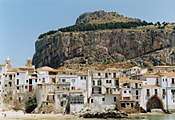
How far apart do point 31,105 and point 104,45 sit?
202 feet

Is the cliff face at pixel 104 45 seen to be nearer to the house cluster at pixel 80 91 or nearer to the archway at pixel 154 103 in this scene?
the archway at pixel 154 103

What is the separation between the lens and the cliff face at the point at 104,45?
11350cm

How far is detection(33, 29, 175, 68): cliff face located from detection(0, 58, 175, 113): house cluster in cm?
4504

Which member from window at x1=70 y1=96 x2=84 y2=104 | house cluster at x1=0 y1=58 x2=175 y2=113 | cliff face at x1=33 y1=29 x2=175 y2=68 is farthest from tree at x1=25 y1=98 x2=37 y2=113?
cliff face at x1=33 y1=29 x2=175 y2=68

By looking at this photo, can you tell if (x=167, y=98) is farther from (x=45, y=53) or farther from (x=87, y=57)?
(x=45, y=53)

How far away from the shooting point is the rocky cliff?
4379 inches

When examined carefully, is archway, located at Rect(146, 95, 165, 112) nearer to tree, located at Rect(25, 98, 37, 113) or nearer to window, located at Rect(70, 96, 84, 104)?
window, located at Rect(70, 96, 84, 104)

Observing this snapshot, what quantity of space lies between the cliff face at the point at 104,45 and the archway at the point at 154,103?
44754mm

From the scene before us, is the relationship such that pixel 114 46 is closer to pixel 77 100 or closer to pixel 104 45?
pixel 104 45

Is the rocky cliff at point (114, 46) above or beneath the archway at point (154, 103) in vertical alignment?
above

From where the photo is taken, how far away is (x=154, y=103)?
6556 centimetres

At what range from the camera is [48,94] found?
58812 mm

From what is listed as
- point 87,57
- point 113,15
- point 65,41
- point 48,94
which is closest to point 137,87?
point 48,94

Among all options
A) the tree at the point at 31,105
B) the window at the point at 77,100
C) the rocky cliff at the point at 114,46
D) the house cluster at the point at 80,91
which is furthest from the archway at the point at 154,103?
the rocky cliff at the point at 114,46
